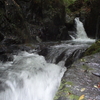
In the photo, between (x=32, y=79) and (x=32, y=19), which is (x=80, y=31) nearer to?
(x=32, y=19)

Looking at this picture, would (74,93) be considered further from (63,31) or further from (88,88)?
(63,31)

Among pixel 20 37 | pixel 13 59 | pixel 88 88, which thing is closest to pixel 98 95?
pixel 88 88

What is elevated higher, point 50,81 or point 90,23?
point 90,23

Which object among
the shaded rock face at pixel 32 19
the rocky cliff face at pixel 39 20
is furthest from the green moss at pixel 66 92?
the shaded rock face at pixel 32 19

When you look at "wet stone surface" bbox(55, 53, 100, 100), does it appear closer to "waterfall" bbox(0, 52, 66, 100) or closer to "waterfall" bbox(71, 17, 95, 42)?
"waterfall" bbox(0, 52, 66, 100)

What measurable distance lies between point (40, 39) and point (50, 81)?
7.00 metres

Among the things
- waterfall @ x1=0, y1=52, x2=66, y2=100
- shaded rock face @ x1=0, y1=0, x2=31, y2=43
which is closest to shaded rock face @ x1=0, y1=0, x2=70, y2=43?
shaded rock face @ x1=0, y1=0, x2=31, y2=43

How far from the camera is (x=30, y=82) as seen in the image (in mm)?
4949

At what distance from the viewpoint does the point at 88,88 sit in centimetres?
236

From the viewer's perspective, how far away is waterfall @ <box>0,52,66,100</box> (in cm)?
430

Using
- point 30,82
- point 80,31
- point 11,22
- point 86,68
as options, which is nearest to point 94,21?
point 80,31

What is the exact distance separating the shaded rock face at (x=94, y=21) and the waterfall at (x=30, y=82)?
10.0 meters

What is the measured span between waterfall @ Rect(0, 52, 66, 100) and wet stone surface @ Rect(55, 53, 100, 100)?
140cm

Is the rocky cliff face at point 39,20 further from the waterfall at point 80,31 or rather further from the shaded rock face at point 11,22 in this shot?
the waterfall at point 80,31
